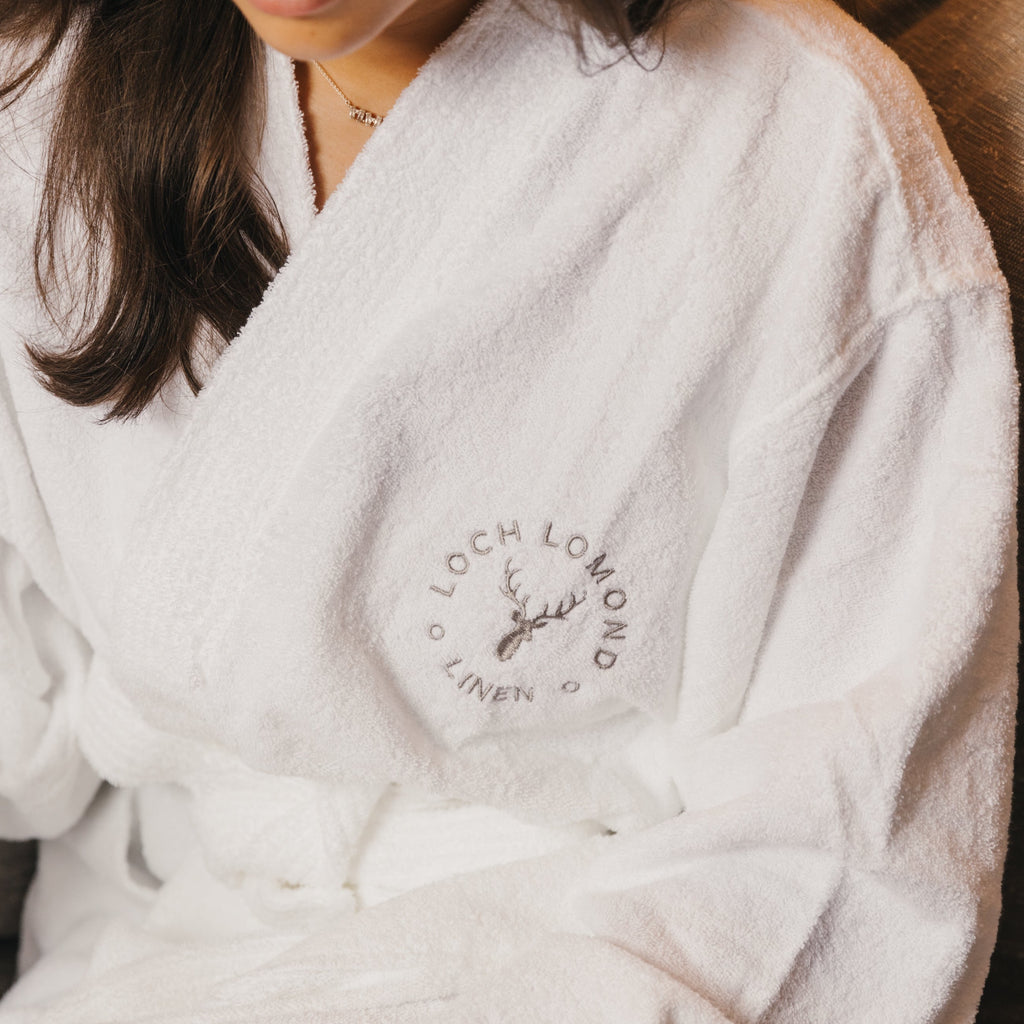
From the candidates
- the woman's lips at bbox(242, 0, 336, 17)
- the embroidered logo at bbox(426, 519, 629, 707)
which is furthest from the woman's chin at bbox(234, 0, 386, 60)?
the embroidered logo at bbox(426, 519, 629, 707)

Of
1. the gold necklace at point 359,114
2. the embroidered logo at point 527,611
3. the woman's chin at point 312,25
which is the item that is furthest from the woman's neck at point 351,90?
the embroidered logo at point 527,611

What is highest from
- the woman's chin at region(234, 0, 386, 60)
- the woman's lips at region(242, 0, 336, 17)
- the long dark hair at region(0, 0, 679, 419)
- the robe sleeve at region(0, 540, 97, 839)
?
the woman's lips at region(242, 0, 336, 17)

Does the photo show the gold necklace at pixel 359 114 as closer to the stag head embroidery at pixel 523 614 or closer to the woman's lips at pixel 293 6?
the woman's lips at pixel 293 6

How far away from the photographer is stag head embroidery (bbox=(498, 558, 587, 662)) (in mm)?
743

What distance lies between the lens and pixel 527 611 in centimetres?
74

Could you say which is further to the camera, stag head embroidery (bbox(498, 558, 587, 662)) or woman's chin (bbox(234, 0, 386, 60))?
stag head embroidery (bbox(498, 558, 587, 662))

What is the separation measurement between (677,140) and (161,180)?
31 centimetres

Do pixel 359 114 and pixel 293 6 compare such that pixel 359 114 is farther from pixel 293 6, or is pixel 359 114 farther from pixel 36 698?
pixel 36 698

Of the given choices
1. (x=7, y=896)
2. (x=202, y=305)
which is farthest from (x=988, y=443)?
(x=7, y=896)

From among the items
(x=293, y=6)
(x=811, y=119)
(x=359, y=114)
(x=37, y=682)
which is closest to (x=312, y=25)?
(x=293, y=6)

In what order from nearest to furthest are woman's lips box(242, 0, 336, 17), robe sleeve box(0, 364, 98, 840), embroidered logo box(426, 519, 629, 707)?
woman's lips box(242, 0, 336, 17) → embroidered logo box(426, 519, 629, 707) → robe sleeve box(0, 364, 98, 840)

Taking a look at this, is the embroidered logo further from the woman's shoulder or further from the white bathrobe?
the woman's shoulder

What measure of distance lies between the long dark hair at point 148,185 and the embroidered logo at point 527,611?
21cm

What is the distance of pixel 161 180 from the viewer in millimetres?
757
